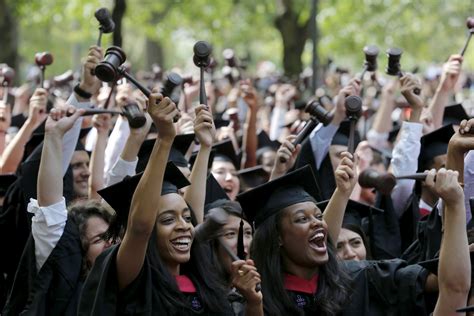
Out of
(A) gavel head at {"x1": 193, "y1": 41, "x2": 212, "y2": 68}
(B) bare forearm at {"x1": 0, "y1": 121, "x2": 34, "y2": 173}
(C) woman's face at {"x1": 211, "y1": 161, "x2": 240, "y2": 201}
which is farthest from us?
(C) woman's face at {"x1": 211, "y1": 161, "x2": 240, "y2": 201}

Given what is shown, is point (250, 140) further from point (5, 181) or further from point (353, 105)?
point (353, 105)

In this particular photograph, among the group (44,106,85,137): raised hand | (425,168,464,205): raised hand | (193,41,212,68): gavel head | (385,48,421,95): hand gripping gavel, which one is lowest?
(425,168,464,205): raised hand

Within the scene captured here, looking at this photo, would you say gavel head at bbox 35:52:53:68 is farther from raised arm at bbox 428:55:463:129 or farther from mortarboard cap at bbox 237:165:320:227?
raised arm at bbox 428:55:463:129

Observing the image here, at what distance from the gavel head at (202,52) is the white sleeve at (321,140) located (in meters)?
1.83

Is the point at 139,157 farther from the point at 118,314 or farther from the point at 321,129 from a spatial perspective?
the point at 118,314

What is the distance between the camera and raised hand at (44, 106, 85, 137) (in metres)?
6.48

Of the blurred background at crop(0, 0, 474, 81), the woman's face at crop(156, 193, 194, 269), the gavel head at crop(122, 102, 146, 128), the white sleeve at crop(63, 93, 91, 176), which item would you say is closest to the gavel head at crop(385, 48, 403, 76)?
the white sleeve at crop(63, 93, 91, 176)

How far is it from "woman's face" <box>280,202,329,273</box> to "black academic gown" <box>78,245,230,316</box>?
817 mm

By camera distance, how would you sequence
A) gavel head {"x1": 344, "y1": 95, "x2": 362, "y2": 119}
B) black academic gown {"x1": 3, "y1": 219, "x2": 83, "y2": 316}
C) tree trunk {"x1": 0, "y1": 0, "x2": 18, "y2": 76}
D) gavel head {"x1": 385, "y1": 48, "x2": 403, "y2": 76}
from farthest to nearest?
tree trunk {"x1": 0, "y1": 0, "x2": 18, "y2": 76}
gavel head {"x1": 385, "y1": 48, "x2": 403, "y2": 76}
gavel head {"x1": 344, "y1": 95, "x2": 362, "y2": 119}
black academic gown {"x1": 3, "y1": 219, "x2": 83, "y2": 316}

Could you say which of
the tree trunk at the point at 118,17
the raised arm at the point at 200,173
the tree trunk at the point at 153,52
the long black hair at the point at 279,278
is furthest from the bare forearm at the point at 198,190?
the tree trunk at the point at 153,52

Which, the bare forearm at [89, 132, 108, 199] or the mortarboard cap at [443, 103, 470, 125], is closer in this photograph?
the bare forearm at [89, 132, 108, 199]

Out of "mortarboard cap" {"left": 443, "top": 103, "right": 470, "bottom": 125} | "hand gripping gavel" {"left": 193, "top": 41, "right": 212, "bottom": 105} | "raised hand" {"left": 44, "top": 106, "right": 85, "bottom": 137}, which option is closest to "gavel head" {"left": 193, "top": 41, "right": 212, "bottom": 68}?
"hand gripping gavel" {"left": 193, "top": 41, "right": 212, "bottom": 105}

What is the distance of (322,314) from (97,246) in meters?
1.40

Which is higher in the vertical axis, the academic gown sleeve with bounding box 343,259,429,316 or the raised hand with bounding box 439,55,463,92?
the raised hand with bounding box 439,55,463,92
